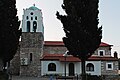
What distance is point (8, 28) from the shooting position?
29.4 m

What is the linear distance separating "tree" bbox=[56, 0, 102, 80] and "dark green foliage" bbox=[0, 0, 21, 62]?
5.78 metres

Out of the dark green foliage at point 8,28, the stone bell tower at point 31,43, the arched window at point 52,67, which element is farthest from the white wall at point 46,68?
the dark green foliage at point 8,28

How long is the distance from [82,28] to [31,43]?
2663cm

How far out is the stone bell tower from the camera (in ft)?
180

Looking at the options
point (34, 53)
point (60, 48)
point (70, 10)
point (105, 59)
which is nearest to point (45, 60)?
point (34, 53)

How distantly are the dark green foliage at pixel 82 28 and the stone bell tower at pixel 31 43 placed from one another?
24.9 m

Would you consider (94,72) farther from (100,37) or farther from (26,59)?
(100,37)

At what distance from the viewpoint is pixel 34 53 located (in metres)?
55.5

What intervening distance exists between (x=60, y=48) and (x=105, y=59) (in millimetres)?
10598

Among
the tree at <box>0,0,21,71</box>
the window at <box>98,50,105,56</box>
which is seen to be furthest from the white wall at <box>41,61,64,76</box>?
the tree at <box>0,0,21,71</box>

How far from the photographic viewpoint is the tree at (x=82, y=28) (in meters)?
30.2

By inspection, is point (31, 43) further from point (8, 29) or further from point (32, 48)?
point (8, 29)

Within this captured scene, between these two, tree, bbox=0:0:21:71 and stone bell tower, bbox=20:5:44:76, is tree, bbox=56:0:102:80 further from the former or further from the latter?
stone bell tower, bbox=20:5:44:76

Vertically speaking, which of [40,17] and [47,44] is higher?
[40,17]
